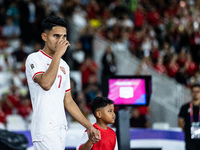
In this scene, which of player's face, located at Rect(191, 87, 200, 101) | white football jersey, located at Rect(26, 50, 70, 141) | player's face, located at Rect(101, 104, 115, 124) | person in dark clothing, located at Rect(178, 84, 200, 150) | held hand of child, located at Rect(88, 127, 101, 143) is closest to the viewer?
white football jersey, located at Rect(26, 50, 70, 141)

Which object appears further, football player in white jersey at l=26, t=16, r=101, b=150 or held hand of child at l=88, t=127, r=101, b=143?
held hand of child at l=88, t=127, r=101, b=143

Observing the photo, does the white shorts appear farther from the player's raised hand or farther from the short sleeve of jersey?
the player's raised hand

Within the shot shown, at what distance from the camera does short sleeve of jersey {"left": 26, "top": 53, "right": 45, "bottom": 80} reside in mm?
4352

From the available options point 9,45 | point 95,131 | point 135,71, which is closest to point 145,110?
point 135,71

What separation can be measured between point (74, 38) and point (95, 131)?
12136mm

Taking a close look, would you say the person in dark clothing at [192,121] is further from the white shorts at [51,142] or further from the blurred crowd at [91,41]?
the blurred crowd at [91,41]

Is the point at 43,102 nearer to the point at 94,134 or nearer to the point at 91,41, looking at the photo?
the point at 94,134

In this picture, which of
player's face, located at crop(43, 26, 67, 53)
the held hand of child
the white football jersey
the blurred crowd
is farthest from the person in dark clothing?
the blurred crowd

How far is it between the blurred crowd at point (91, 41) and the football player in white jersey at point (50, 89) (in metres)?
7.42

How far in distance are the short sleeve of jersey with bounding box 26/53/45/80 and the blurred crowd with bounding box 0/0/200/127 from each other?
7.42 meters

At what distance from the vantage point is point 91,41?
1570 cm

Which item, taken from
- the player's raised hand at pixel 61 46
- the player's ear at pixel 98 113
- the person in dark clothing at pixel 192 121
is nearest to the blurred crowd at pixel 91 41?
the person in dark clothing at pixel 192 121

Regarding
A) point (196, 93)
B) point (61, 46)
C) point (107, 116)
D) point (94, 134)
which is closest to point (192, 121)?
point (196, 93)

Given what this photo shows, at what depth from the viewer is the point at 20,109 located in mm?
12531
